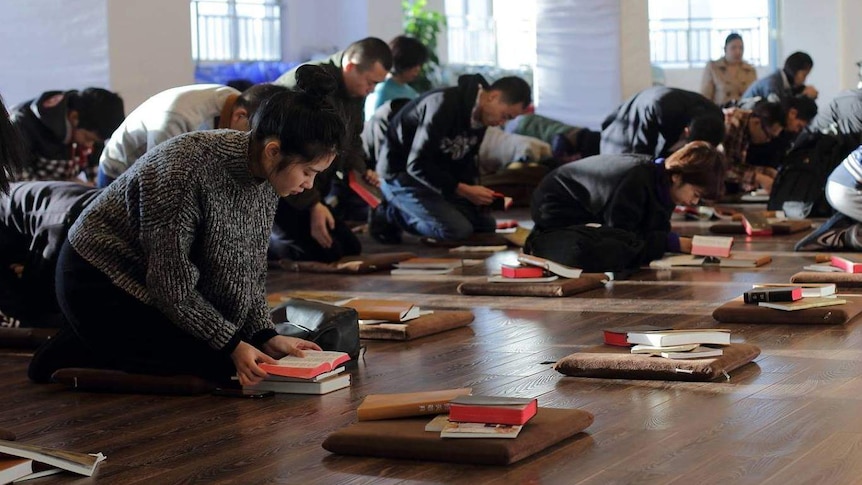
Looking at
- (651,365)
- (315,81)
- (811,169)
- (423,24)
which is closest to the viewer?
(315,81)

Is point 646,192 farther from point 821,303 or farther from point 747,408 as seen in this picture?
point 747,408

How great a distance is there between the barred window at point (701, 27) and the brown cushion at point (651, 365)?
57.7 ft

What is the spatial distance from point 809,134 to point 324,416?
7.35 meters

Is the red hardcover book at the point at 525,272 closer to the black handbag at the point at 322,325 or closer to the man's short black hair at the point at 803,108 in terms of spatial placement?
the black handbag at the point at 322,325

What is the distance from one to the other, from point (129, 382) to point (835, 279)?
133 inches

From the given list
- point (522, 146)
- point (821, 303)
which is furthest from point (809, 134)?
point (821, 303)

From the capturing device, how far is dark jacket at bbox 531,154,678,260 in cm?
688

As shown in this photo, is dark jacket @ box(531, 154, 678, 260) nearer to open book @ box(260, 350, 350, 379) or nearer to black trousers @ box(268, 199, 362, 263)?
black trousers @ box(268, 199, 362, 263)

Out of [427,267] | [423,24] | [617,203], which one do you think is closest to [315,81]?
[617,203]

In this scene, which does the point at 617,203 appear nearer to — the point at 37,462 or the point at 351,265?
the point at 351,265

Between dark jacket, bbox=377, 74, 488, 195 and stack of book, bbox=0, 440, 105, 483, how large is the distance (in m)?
5.43

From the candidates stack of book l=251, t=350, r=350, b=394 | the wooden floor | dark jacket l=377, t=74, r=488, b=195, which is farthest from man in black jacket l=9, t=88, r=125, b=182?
stack of book l=251, t=350, r=350, b=394

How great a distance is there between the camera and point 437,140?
28.2 ft

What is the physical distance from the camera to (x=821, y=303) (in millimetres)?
5242
